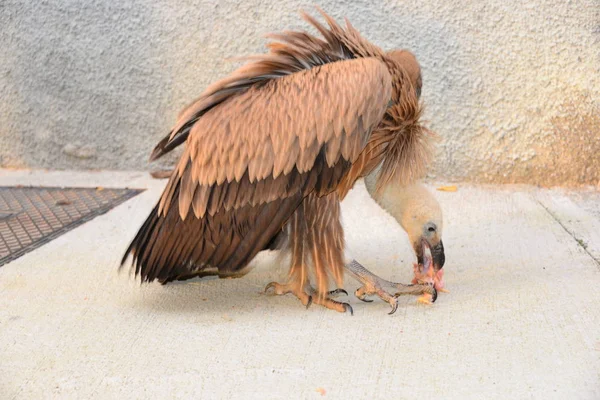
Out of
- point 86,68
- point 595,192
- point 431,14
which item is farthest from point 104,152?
point 595,192

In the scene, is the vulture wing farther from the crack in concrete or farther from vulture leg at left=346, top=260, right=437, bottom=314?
the crack in concrete

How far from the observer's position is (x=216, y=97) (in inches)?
123

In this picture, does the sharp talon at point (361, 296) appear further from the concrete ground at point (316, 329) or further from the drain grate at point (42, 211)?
the drain grate at point (42, 211)

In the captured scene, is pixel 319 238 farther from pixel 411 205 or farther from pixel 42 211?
pixel 42 211

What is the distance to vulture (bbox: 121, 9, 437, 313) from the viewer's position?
2.90 metres

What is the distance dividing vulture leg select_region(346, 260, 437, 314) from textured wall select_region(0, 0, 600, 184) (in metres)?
2.24

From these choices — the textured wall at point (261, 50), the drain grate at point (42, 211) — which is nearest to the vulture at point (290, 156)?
the drain grate at point (42, 211)

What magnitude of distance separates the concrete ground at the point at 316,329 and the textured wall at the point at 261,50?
110 cm

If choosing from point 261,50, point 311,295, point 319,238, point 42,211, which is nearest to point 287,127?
point 319,238

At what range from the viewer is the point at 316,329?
3.03 m

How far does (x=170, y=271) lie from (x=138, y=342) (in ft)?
1.26

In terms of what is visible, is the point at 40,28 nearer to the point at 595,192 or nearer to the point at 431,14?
the point at 431,14

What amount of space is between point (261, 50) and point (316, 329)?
2959mm

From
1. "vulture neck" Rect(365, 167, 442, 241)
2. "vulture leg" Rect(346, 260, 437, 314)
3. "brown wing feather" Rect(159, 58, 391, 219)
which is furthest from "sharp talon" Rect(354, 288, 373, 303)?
"brown wing feather" Rect(159, 58, 391, 219)
